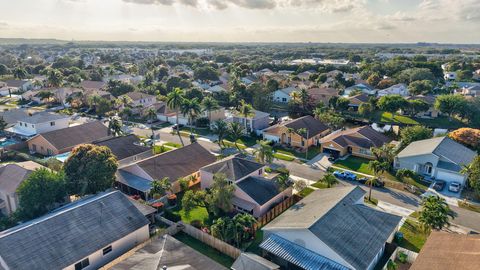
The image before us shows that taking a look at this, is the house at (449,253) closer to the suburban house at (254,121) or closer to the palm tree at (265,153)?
the palm tree at (265,153)

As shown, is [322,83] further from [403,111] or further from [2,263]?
[2,263]

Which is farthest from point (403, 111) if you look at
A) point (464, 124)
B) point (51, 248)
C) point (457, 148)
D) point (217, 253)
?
point (51, 248)

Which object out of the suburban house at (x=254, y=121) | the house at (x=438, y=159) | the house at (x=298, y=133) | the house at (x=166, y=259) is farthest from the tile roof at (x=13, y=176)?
the house at (x=438, y=159)

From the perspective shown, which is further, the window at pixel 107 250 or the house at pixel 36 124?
the house at pixel 36 124

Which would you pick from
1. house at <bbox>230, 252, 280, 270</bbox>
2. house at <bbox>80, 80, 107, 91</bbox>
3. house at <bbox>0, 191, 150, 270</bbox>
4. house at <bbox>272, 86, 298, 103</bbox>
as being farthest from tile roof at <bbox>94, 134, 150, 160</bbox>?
house at <bbox>80, 80, 107, 91</bbox>

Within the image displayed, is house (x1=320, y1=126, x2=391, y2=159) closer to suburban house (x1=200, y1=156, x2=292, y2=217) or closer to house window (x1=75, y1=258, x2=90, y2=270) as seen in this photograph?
suburban house (x1=200, y1=156, x2=292, y2=217)

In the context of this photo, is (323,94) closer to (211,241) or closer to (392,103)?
(392,103)
